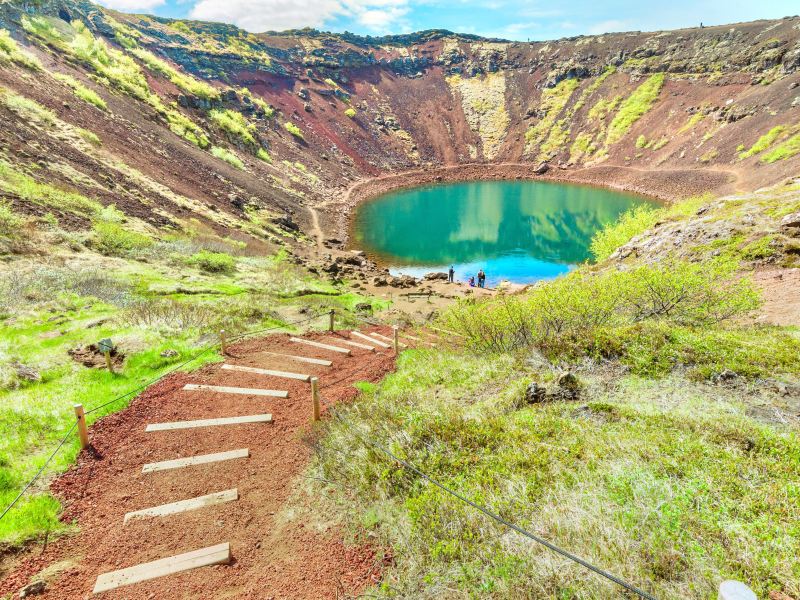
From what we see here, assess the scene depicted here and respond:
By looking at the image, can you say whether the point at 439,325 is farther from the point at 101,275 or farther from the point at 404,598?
the point at 101,275

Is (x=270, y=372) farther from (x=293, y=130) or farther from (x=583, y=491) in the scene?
(x=293, y=130)

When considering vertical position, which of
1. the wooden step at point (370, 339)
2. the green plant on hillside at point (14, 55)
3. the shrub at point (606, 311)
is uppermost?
the green plant on hillside at point (14, 55)

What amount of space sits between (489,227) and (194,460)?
51.7 metres

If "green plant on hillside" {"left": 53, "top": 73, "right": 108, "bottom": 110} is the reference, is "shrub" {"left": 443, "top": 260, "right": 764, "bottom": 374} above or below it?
below

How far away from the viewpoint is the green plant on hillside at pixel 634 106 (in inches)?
3206

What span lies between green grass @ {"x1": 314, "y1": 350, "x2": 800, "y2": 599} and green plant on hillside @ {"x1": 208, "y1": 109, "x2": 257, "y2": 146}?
214ft

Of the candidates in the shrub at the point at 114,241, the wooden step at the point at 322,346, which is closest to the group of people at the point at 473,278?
the wooden step at the point at 322,346

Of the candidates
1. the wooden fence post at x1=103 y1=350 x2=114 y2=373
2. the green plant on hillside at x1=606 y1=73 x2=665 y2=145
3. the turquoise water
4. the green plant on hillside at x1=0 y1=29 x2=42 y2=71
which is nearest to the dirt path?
the wooden fence post at x1=103 y1=350 x2=114 y2=373

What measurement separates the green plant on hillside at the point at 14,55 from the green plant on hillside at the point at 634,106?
89.3 meters

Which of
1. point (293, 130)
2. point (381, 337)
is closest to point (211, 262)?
point (381, 337)

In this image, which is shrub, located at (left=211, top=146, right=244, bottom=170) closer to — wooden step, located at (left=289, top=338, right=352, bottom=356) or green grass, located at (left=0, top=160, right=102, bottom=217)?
green grass, located at (left=0, top=160, right=102, bottom=217)

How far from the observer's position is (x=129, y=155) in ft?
122

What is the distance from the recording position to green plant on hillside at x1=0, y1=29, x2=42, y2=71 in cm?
3703

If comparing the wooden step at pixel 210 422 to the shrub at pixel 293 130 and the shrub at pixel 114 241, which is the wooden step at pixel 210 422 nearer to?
the shrub at pixel 114 241
